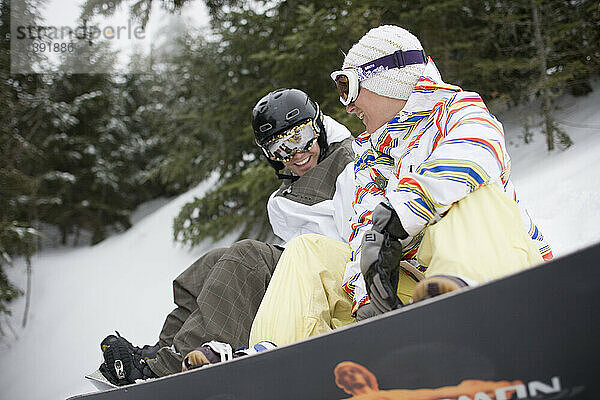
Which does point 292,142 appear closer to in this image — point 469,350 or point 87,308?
point 469,350

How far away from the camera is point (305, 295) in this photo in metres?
1.64

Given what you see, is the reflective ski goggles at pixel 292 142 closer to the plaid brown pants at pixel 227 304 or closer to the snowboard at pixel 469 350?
the plaid brown pants at pixel 227 304

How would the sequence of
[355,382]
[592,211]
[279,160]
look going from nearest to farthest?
[355,382] → [279,160] → [592,211]

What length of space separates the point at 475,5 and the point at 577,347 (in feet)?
17.6

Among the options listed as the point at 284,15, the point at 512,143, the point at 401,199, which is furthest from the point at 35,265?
Answer: the point at 401,199

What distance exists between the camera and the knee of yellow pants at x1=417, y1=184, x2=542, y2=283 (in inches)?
45.1

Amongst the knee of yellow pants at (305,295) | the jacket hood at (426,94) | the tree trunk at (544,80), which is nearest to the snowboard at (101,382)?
the knee of yellow pants at (305,295)

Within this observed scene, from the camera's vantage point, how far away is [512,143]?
5.45 m

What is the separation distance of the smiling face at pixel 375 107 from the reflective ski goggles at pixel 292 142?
0.76 meters

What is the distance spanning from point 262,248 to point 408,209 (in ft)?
3.30

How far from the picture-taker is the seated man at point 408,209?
1.19 m

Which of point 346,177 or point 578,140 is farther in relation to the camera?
point 578,140

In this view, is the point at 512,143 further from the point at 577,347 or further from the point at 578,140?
the point at 577,347

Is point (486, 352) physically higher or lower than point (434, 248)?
lower
